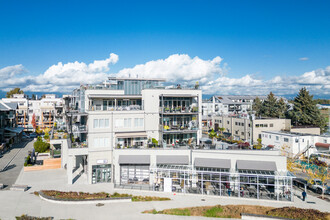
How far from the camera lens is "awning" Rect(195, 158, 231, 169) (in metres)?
27.4

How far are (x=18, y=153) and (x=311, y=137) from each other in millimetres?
56589

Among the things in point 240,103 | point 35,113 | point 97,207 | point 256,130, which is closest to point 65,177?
point 97,207

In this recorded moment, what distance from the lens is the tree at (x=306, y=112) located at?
6175 centimetres

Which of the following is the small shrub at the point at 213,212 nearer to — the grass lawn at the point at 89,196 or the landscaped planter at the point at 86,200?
the grass lawn at the point at 89,196

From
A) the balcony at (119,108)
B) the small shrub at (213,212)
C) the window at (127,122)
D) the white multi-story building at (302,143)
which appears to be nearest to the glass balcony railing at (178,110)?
the balcony at (119,108)

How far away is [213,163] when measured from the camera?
1093 inches

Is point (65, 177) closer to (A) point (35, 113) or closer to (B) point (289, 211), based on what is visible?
(B) point (289, 211)

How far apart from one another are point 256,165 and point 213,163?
4524 millimetres

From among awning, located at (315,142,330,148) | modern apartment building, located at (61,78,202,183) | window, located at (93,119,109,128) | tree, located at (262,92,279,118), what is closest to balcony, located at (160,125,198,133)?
modern apartment building, located at (61,78,202,183)

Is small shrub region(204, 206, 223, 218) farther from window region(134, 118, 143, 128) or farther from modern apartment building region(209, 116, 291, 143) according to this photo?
modern apartment building region(209, 116, 291, 143)

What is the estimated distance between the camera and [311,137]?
45438mm

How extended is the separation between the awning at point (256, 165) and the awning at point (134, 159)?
34.2ft

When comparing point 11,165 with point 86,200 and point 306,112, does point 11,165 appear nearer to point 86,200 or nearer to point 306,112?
point 86,200

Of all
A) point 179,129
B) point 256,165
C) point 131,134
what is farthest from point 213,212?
point 131,134
